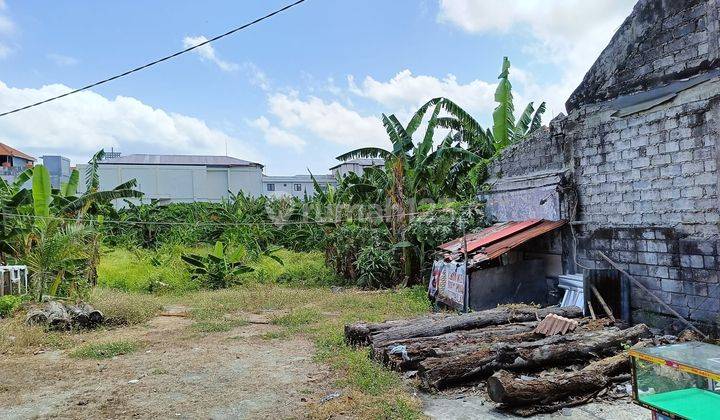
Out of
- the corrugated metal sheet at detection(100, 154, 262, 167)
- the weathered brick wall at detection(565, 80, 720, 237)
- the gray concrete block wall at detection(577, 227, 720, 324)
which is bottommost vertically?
the gray concrete block wall at detection(577, 227, 720, 324)

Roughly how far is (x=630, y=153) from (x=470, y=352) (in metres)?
3.88

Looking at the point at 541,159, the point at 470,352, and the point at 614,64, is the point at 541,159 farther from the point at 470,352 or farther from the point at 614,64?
the point at 470,352

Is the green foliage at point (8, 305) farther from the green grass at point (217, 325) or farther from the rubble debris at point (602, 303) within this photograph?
the rubble debris at point (602, 303)

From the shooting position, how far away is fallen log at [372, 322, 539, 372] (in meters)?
5.36

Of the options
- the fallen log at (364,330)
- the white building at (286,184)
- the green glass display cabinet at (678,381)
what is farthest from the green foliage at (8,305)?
the white building at (286,184)

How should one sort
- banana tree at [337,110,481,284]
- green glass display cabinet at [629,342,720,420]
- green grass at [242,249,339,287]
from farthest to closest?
green grass at [242,249,339,287] < banana tree at [337,110,481,284] < green glass display cabinet at [629,342,720,420]

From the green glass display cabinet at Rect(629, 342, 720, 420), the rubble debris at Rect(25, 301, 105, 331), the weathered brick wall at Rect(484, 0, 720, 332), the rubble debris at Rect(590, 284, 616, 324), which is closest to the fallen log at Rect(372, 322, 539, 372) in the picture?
the rubble debris at Rect(590, 284, 616, 324)

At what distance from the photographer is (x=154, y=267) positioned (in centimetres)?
1464

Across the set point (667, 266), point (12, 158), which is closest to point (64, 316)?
point (667, 266)

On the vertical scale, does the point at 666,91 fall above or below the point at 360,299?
above

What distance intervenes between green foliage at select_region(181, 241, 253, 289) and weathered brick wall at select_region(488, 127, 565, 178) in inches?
290

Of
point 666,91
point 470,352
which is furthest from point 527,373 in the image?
point 666,91

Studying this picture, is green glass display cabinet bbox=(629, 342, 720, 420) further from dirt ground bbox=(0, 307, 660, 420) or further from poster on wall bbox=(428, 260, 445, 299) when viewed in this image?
poster on wall bbox=(428, 260, 445, 299)

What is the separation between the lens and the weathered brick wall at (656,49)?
5.80m
